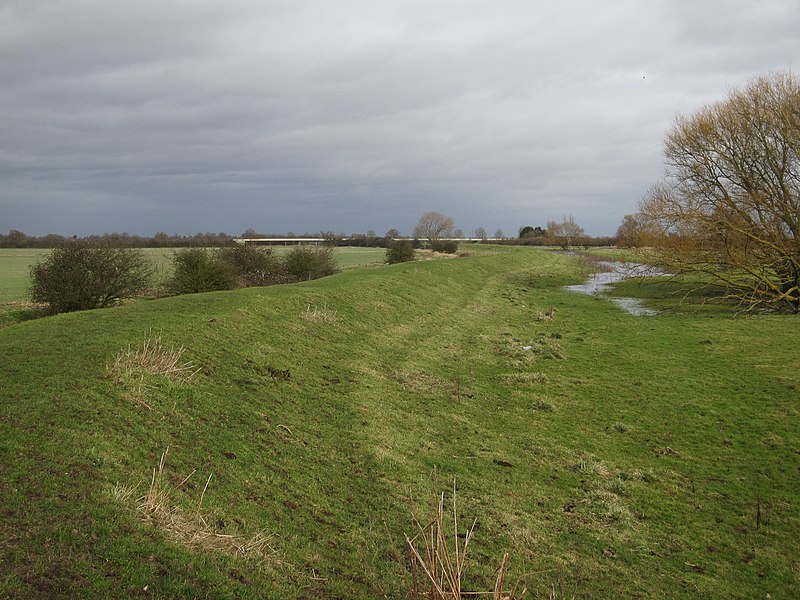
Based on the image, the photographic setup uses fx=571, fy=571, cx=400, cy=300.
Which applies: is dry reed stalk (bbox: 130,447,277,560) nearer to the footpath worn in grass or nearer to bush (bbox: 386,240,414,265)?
the footpath worn in grass

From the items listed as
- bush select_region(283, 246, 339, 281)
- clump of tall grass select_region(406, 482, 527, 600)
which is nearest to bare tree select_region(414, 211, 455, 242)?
bush select_region(283, 246, 339, 281)

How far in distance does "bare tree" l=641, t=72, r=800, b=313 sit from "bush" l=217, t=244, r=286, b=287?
22.2 metres

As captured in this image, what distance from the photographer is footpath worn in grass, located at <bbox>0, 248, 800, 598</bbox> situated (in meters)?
5.40

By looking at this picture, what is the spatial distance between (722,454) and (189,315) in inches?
455

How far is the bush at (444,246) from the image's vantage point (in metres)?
76.6

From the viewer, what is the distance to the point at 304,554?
5902mm

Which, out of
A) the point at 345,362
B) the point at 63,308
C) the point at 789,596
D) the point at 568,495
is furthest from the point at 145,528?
the point at 63,308

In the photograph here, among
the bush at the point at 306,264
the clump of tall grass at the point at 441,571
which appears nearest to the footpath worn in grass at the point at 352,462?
the clump of tall grass at the point at 441,571

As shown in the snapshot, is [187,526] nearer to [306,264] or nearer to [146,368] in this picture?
[146,368]

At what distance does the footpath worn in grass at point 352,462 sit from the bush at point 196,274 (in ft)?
37.1

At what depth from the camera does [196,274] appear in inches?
1058

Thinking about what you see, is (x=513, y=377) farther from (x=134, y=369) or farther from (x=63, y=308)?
(x=63, y=308)

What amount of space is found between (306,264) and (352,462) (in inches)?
1172

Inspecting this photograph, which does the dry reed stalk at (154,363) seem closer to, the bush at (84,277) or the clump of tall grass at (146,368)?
the clump of tall grass at (146,368)
